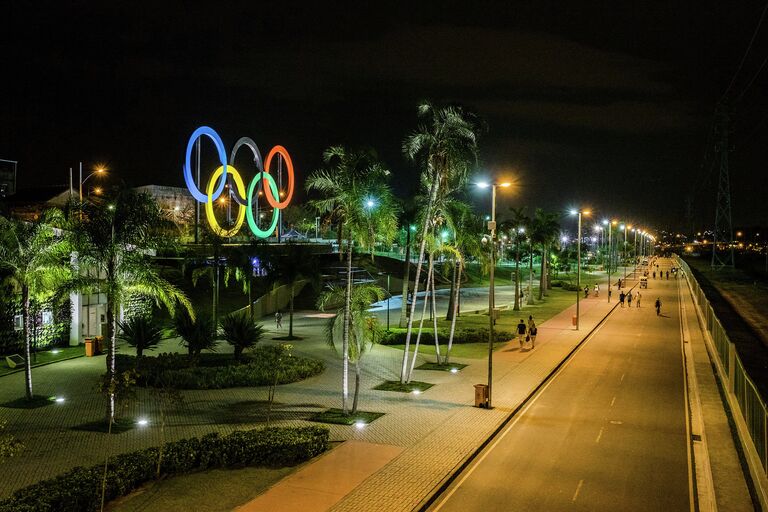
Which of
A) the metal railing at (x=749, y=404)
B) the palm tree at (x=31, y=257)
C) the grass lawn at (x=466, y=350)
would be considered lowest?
the grass lawn at (x=466, y=350)

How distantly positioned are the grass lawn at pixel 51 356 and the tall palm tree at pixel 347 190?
15903mm

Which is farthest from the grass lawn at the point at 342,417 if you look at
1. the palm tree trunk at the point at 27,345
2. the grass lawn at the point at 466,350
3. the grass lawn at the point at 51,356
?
the grass lawn at the point at 51,356

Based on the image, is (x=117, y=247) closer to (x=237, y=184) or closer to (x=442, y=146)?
(x=442, y=146)

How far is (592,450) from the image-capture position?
16.6 meters

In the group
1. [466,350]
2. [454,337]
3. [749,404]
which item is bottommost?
[466,350]

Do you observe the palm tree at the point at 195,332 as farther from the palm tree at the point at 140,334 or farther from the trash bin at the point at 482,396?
the trash bin at the point at 482,396

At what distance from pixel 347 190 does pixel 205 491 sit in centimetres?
962

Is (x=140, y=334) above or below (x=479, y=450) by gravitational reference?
above

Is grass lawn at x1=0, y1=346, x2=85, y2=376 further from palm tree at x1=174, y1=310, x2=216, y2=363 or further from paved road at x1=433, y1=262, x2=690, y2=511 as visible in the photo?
paved road at x1=433, y1=262, x2=690, y2=511

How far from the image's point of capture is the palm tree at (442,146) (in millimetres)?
22406

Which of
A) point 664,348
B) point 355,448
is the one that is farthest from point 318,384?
point 664,348

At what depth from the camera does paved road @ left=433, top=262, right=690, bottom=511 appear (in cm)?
1320

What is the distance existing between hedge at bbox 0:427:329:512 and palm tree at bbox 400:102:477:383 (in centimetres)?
763

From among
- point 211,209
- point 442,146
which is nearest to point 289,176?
point 211,209
